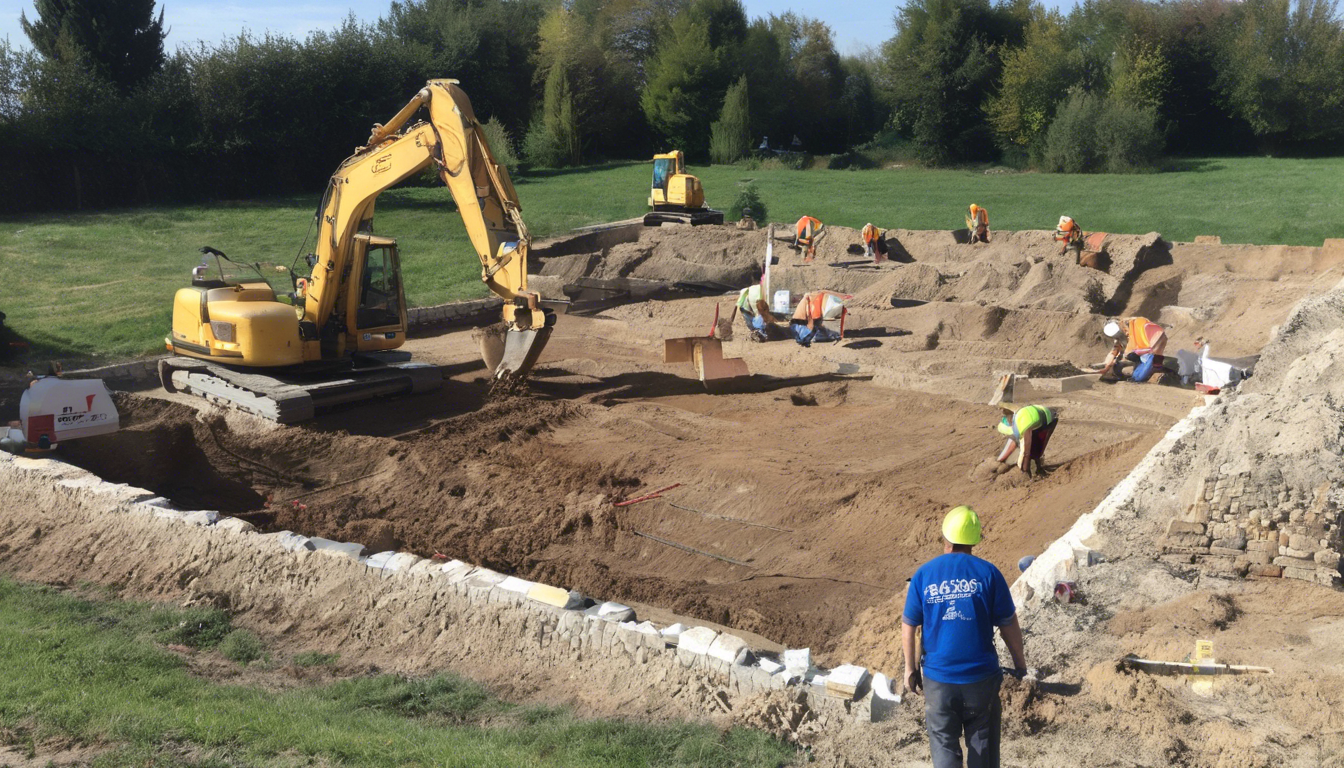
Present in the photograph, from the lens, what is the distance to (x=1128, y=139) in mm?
41469

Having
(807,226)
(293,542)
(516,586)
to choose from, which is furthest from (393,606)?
(807,226)

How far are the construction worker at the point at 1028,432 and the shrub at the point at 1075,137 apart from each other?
Answer: 121 feet

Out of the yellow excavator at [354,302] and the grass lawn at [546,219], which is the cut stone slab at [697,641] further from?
the grass lawn at [546,219]

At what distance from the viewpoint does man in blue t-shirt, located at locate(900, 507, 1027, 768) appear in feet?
14.2

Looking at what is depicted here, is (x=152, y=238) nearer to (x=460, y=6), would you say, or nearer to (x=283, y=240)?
(x=283, y=240)

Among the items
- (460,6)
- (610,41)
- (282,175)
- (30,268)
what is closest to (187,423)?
(30,268)

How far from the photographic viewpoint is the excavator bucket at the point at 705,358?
1485 centimetres

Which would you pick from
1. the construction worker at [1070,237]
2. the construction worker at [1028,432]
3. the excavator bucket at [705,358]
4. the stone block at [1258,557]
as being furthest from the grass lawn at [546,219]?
the stone block at [1258,557]

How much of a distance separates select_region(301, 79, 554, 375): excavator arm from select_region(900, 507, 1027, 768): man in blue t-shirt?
891 centimetres

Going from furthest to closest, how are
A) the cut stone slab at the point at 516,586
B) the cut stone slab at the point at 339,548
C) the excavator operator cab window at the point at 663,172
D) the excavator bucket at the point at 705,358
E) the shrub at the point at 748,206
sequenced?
the shrub at the point at 748,206 < the excavator operator cab window at the point at 663,172 < the excavator bucket at the point at 705,358 < the cut stone slab at the point at 339,548 < the cut stone slab at the point at 516,586

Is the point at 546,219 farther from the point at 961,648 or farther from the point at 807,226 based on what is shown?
the point at 961,648

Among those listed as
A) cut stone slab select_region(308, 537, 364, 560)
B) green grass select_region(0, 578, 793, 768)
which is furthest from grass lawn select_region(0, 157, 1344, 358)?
green grass select_region(0, 578, 793, 768)

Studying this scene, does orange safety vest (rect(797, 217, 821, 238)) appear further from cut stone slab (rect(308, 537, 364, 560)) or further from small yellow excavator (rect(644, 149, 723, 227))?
cut stone slab (rect(308, 537, 364, 560))

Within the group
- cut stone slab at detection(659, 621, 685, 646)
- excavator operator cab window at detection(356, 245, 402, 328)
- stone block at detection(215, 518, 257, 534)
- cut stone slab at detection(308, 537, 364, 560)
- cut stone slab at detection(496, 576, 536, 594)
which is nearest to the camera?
cut stone slab at detection(659, 621, 685, 646)
